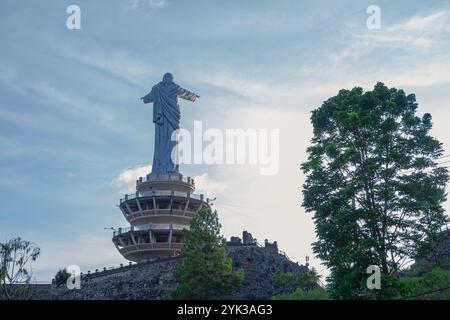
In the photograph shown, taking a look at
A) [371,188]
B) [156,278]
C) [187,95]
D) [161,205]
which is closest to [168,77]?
[187,95]

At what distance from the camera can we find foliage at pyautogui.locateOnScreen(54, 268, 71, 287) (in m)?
62.5

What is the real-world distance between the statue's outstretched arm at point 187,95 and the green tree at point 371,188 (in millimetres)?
48523

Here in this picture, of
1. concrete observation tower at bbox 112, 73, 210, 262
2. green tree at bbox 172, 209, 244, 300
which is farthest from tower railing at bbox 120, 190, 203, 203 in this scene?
green tree at bbox 172, 209, 244, 300

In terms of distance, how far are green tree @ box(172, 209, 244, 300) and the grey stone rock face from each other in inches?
205

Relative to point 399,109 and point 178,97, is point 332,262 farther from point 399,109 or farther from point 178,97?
point 178,97

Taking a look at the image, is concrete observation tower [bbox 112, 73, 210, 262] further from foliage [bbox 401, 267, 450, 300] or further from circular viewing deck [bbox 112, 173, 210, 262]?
foliage [bbox 401, 267, 450, 300]

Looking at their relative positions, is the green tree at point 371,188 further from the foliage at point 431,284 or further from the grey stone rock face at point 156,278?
the grey stone rock face at point 156,278

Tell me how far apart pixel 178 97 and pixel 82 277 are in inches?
1254

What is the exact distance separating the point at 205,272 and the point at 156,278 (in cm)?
1228

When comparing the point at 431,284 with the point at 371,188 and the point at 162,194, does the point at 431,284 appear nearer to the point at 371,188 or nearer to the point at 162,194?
the point at 371,188

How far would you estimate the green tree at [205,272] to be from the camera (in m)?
41.9

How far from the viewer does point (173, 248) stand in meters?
64.8

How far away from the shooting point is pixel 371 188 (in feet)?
94.7
